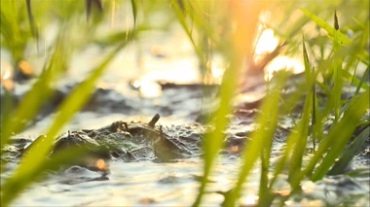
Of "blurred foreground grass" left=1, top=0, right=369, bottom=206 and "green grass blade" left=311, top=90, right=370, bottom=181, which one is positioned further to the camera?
"green grass blade" left=311, top=90, right=370, bottom=181

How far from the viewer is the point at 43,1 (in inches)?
134

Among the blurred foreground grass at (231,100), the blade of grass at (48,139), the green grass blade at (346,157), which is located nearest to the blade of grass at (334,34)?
the blurred foreground grass at (231,100)

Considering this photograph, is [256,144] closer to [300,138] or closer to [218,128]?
[218,128]

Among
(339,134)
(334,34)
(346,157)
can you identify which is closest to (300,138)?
(339,134)

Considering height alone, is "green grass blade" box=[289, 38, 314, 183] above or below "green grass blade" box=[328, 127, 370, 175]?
below

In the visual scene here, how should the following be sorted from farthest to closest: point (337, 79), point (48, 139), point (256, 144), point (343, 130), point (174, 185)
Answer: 1. point (337, 79)
2. point (174, 185)
3. point (343, 130)
4. point (256, 144)
5. point (48, 139)

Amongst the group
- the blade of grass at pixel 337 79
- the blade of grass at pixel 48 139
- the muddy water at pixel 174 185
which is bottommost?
the blade of grass at pixel 48 139

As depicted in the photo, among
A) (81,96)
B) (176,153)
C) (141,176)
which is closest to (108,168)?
(141,176)

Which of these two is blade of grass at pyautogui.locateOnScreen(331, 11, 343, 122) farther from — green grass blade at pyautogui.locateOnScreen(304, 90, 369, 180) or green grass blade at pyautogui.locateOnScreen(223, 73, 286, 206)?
green grass blade at pyautogui.locateOnScreen(223, 73, 286, 206)

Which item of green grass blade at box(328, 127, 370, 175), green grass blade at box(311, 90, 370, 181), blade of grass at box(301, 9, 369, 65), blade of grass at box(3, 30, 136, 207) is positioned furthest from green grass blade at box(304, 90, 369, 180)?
blade of grass at box(3, 30, 136, 207)

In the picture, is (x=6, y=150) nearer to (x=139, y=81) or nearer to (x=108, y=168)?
(x=108, y=168)

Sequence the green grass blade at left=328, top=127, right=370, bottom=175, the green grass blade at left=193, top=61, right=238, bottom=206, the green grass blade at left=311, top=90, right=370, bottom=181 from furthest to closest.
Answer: the green grass blade at left=328, top=127, right=370, bottom=175
the green grass blade at left=311, top=90, right=370, bottom=181
the green grass blade at left=193, top=61, right=238, bottom=206

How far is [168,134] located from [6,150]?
1.56 feet

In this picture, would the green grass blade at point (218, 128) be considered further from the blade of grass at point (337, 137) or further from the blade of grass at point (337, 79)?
the blade of grass at point (337, 79)
